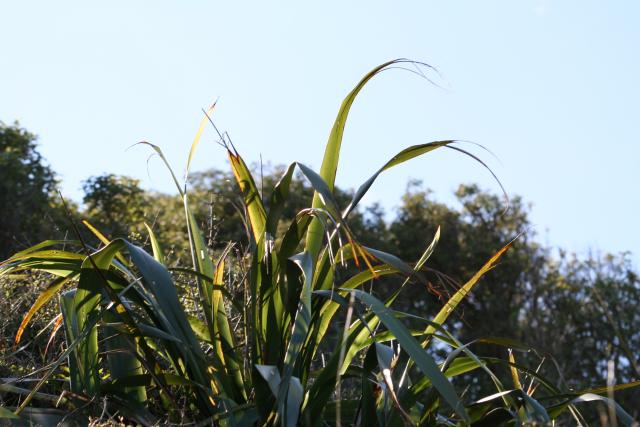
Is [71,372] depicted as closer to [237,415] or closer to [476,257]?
[237,415]

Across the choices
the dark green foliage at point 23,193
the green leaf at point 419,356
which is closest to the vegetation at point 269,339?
the green leaf at point 419,356

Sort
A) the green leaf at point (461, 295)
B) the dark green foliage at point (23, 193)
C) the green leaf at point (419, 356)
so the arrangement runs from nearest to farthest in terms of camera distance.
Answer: the green leaf at point (419, 356), the green leaf at point (461, 295), the dark green foliage at point (23, 193)

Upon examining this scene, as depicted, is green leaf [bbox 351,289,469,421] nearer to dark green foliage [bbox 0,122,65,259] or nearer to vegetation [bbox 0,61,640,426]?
vegetation [bbox 0,61,640,426]

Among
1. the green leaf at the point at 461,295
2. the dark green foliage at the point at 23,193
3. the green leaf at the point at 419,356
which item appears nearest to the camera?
the green leaf at the point at 419,356

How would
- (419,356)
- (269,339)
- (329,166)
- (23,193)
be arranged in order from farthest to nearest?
(23,193) < (329,166) < (269,339) < (419,356)

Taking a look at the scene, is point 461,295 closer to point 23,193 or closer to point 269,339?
point 269,339

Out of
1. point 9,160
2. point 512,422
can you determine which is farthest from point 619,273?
point 512,422

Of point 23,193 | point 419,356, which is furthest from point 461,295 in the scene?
point 23,193

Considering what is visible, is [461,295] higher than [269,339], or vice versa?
[461,295]

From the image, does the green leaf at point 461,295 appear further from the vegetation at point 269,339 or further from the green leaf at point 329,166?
the green leaf at point 329,166

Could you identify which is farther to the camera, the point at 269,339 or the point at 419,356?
the point at 269,339

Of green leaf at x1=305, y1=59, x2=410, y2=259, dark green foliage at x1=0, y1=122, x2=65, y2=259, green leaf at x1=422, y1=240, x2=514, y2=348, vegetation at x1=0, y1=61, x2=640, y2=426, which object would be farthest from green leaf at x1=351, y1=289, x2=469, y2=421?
dark green foliage at x1=0, y1=122, x2=65, y2=259

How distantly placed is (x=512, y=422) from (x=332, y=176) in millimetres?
1101

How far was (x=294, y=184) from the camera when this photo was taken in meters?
18.4
